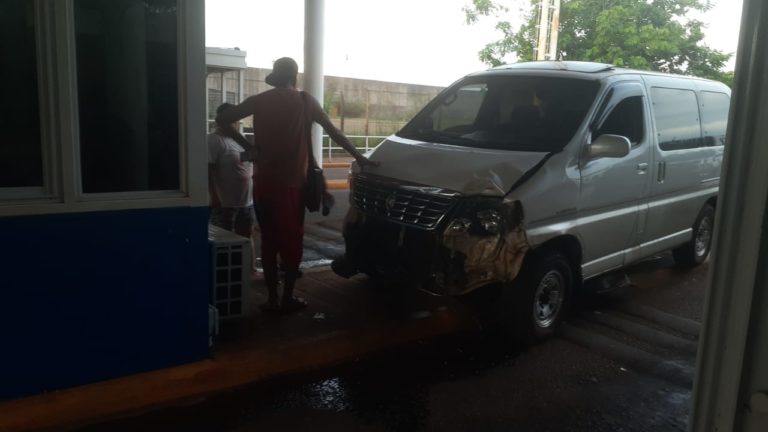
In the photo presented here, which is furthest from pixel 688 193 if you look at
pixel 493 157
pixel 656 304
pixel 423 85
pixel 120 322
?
pixel 423 85

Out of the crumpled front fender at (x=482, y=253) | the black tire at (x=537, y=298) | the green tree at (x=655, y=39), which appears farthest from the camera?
the green tree at (x=655, y=39)

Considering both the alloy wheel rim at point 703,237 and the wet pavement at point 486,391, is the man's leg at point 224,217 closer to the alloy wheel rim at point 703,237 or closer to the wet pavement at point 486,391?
the wet pavement at point 486,391

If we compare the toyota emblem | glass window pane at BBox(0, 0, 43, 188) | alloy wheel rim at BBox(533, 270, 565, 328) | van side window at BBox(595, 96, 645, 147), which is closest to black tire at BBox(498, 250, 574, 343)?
alloy wheel rim at BBox(533, 270, 565, 328)

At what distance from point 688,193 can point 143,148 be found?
5.18m

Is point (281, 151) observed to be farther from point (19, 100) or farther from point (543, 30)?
point (543, 30)

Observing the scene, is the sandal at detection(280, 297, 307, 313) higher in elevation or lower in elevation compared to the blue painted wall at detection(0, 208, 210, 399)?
lower

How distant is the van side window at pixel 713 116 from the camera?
655 centimetres

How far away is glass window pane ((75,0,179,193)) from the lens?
341 cm

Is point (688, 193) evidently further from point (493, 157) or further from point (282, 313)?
point (282, 313)

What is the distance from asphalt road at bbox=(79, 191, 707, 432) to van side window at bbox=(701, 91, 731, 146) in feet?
7.16

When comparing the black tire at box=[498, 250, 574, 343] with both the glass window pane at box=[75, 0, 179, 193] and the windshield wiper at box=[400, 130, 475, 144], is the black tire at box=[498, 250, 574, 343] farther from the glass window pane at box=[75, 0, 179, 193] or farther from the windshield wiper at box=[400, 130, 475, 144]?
the glass window pane at box=[75, 0, 179, 193]

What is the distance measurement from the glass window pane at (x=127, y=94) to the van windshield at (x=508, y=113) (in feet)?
7.79

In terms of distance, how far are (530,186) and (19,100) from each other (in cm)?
318

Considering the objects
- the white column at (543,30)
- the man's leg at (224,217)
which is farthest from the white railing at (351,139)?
the man's leg at (224,217)
